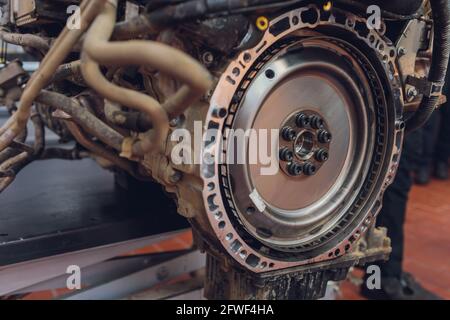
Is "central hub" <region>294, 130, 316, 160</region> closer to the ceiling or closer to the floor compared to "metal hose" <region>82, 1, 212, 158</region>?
closer to the floor

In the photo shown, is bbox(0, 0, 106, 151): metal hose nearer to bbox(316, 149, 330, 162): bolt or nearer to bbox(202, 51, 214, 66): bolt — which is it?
bbox(202, 51, 214, 66): bolt

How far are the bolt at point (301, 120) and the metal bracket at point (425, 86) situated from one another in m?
0.26

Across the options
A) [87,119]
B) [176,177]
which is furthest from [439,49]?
[87,119]

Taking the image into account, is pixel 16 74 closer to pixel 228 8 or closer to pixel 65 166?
pixel 65 166

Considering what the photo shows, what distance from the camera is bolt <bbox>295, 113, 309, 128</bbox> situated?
0.85 meters

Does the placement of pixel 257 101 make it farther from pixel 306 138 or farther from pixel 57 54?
pixel 57 54

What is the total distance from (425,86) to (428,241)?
1.54 meters

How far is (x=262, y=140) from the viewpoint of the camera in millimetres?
817

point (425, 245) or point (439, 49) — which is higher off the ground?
point (439, 49)

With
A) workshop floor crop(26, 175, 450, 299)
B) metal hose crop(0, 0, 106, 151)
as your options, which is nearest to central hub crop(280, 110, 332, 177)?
metal hose crop(0, 0, 106, 151)

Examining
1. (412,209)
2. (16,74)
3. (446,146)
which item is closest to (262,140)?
(16,74)

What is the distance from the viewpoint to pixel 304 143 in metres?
0.89

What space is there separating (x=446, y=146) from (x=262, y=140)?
9.31ft

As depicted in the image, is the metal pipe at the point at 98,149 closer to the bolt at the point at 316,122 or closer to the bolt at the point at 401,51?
the bolt at the point at 316,122
